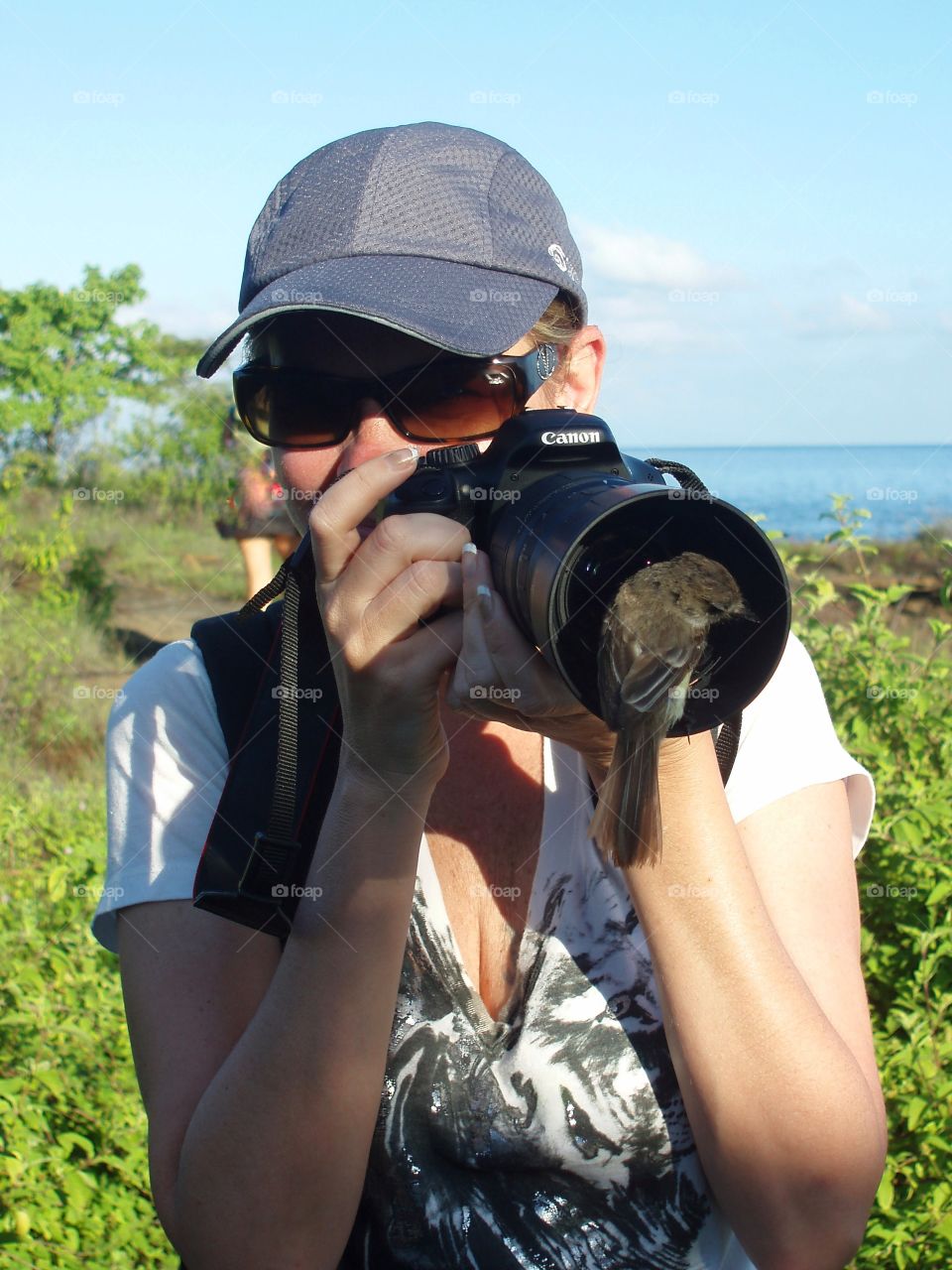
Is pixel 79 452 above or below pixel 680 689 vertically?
below

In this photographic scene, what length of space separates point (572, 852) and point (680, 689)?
0.43m

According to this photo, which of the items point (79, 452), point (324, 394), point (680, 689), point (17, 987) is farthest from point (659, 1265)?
point (79, 452)

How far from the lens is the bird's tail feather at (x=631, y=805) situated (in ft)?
3.66

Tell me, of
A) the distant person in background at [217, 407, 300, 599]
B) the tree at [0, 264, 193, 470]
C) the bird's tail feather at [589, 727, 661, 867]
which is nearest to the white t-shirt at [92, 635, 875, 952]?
the bird's tail feather at [589, 727, 661, 867]

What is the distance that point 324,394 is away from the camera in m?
1.56

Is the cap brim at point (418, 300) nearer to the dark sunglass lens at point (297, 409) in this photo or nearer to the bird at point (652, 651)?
the dark sunglass lens at point (297, 409)

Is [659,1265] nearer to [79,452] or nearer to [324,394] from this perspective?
[324,394]

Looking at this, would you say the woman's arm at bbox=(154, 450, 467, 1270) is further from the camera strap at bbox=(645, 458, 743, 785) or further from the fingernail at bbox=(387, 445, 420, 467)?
the camera strap at bbox=(645, 458, 743, 785)

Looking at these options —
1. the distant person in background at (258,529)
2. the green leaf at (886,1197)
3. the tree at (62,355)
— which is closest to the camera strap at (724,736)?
the green leaf at (886,1197)

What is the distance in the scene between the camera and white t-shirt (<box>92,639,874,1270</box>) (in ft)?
4.38

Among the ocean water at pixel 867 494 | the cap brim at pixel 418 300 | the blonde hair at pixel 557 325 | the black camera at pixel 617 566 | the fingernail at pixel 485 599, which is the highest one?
the cap brim at pixel 418 300

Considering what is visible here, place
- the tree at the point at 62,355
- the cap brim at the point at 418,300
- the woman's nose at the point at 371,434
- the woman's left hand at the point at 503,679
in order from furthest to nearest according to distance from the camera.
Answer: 1. the tree at the point at 62,355
2. the woman's nose at the point at 371,434
3. the cap brim at the point at 418,300
4. the woman's left hand at the point at 503,679

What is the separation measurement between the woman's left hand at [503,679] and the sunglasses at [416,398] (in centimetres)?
29

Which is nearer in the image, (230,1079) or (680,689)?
(680,689)
